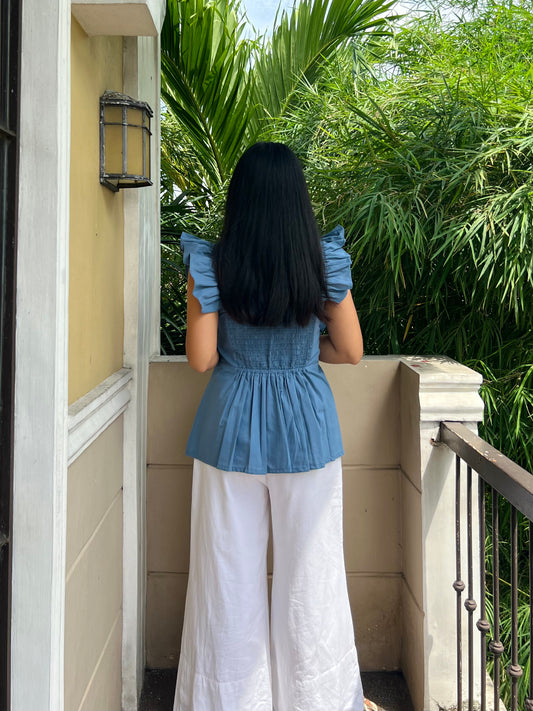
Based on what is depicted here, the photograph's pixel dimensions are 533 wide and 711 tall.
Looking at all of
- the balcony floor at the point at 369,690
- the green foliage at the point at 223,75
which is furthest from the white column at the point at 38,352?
the green foliage at the point at 223,75

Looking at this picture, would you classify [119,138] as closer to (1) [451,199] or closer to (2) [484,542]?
(1) [451,199]

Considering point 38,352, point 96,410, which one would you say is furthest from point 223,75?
point 38,352

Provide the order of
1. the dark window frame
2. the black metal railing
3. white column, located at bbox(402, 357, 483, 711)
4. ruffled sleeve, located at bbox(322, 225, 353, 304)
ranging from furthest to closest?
white column, located at bbox(402, 357, 483, 711)
ruffled sleeve, located at bbox(322, 225, 353, 304)
the black metal railing
the dark window frame

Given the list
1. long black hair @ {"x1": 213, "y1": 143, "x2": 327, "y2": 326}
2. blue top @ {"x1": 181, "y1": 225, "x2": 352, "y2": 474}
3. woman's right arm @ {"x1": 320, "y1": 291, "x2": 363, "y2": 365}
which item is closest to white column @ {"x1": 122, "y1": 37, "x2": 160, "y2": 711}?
blue top @ {"x1": 181, "y1": 225, "x2": 352, "y2": 474}

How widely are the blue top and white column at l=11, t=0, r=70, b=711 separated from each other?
1.99 ft

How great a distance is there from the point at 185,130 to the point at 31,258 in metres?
3.12

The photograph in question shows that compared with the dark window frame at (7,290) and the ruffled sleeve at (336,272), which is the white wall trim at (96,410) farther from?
the ruffled sleeve at (336,272)

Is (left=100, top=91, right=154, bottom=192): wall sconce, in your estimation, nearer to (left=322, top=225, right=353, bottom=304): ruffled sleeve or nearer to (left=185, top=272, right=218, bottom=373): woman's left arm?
(left=185, top=272, right=218, bottom=373): woman's left arm

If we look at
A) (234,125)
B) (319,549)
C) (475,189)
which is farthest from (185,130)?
(319,549)

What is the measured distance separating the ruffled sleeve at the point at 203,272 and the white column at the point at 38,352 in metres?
0.53

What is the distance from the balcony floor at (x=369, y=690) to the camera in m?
2.18

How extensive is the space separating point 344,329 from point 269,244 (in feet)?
1.13

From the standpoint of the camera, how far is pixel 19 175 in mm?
1155

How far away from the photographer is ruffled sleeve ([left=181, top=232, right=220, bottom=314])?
1.71 meters
